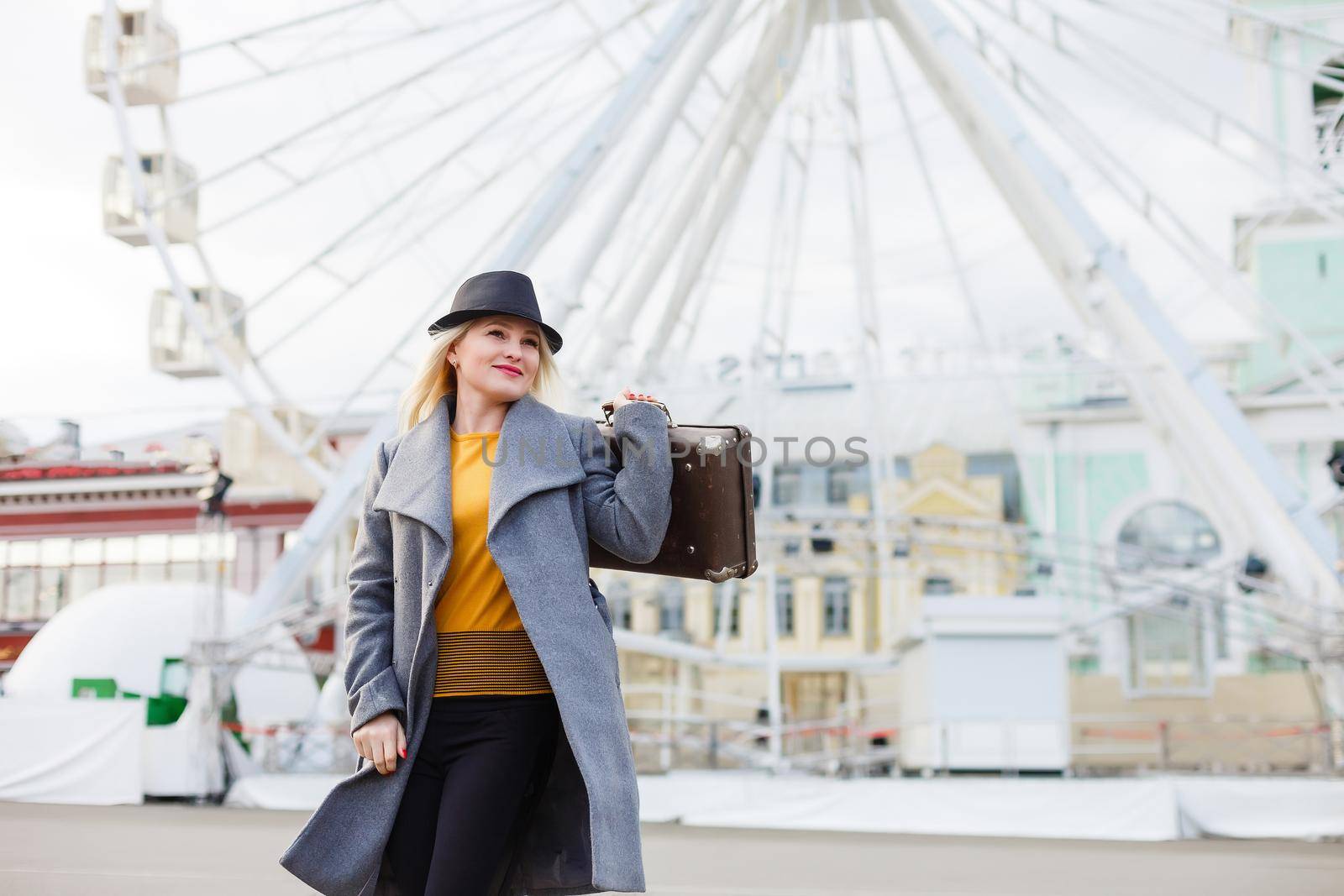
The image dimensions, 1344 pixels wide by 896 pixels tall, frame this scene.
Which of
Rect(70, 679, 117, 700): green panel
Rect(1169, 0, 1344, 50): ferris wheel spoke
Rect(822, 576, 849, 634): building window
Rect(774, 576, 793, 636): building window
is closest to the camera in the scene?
Rect(1169, 0, 1344, 50): ferris wheel spoke

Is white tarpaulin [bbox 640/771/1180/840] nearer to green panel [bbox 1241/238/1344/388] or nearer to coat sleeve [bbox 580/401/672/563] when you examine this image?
coat sleeve [bbox 580/401/672/563]

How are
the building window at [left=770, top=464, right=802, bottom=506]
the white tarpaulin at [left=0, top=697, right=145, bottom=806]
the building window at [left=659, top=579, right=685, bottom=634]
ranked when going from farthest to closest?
the building window at [left=770, top=464, right=802, bottom=506]
the building window at [left=659, top=579, right=685, bottom=634]
the white tarpaulin at [left=0, top=697, right=145, bottom=806]

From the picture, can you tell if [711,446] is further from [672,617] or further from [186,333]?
[672,617]

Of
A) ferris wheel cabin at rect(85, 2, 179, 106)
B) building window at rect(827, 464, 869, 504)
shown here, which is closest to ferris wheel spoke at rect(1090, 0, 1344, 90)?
ferris wheel cabin at rect(85, 2, 179, 106)

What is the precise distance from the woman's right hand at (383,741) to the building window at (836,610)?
34.7 metres

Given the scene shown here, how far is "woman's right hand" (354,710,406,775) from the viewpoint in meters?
2.49

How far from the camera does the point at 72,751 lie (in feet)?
42.1

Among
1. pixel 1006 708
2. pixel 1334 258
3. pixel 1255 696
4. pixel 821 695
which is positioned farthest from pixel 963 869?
pixel 821 695

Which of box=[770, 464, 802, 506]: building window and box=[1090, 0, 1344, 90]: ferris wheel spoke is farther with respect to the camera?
box=[770, 464, 802, 506]: building window

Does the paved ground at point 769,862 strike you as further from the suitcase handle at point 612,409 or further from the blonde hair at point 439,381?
the suitcase handle at point 612,409

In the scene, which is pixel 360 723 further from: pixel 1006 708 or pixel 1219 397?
pixel 1006 708

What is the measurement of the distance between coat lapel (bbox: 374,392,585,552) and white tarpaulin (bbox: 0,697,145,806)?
1135cm

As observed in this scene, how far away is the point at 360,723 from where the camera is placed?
8.20 feet

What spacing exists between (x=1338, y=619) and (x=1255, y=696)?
48.1 ft
